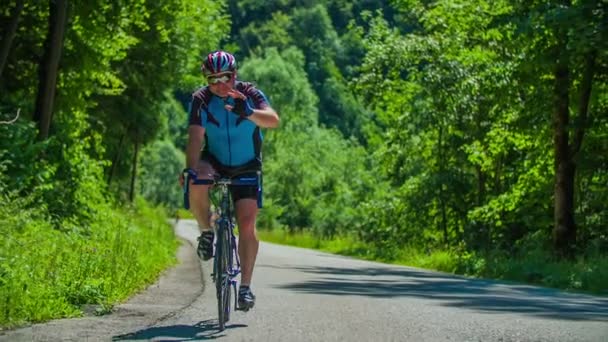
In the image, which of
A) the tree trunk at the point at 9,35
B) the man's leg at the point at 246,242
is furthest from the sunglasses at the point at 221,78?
the tree trunk at the point at 9,35

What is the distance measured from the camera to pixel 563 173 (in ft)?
82.9

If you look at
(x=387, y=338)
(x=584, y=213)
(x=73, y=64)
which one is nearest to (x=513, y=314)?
(x=387, y=338)

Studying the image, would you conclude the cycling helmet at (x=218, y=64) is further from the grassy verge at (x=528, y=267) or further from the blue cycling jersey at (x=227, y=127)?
the grassy verge at (x=528, y=267)

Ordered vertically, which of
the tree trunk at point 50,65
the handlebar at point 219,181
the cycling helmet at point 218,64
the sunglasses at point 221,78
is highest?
the tree trunk at point 50,65

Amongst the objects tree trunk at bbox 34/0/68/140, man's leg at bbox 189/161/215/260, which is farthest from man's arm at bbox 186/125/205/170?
tree trunk at bbox 34/0/68/140

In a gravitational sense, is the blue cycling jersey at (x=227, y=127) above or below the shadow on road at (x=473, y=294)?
above

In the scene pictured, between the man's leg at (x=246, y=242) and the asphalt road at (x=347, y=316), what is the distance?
0.25 m

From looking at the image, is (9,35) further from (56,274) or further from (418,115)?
(418,115)

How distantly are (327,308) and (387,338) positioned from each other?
8.64 feet

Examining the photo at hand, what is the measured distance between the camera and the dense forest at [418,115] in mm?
21281

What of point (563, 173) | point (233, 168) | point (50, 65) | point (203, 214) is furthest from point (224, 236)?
point (563, 173)

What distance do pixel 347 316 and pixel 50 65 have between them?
1376cm

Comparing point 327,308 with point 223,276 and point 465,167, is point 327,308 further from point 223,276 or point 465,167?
point 465,167

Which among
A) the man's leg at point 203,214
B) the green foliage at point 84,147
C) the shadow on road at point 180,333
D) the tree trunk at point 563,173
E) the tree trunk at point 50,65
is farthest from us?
the tree trunk at point 563,173
